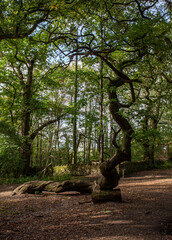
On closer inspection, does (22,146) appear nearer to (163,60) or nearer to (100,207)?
(100,207)

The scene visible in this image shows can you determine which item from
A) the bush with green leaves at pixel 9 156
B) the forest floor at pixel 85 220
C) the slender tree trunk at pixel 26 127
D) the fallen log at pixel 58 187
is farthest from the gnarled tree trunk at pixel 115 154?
the slender tree trunk at pixel 26 127

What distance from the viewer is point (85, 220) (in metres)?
4.37

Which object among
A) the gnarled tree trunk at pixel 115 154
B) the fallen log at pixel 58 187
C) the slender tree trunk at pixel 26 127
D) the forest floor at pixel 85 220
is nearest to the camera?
the forest floor at pixel 85 220

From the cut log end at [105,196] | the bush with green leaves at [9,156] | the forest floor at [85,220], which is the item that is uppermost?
the bush with green leaves at [9,156]

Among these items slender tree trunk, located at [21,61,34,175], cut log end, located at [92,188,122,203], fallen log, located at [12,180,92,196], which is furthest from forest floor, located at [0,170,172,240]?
slender tree trunk, located at [21,61,34,175]

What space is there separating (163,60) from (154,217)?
17.8 ft

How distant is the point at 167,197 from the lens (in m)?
6.57

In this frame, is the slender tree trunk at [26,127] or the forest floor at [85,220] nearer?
the forest floor at [85,220]

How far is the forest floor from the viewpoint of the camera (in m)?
3.53

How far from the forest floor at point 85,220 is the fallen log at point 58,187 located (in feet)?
3.50

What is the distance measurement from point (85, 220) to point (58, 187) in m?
3.22

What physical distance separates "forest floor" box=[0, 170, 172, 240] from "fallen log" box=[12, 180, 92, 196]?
42.0 inches

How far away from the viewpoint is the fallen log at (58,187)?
7.33 m

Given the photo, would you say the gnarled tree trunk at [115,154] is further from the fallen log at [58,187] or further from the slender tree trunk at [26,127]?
the slender tree trunk at [26,127]
